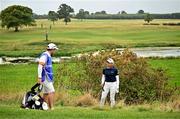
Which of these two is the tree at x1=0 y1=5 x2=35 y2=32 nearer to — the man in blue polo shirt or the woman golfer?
the woman golfer

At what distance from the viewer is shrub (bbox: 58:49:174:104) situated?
1986 cm

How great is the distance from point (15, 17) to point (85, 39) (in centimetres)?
1430

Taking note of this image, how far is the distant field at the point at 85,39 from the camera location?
58938 mm

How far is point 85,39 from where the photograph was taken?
77.8m

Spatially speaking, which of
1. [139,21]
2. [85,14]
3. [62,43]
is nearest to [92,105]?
[62,43]

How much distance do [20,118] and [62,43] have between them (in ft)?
179

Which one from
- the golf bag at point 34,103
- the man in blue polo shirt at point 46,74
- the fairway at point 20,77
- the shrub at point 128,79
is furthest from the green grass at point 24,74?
the golf bag at point 34,103

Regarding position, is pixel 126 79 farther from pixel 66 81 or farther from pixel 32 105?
pixel 32 105

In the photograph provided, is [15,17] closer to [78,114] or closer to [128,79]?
[128,79]

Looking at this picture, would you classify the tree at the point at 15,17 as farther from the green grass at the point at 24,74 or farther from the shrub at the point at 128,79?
the shrub at the point at 128,79

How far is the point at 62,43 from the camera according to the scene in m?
66.9

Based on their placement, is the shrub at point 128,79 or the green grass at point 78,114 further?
the shrub at point 128,79

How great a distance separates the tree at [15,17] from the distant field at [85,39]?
6.06 feet

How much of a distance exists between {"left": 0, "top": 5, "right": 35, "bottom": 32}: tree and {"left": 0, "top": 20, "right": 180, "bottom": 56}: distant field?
1.85m
